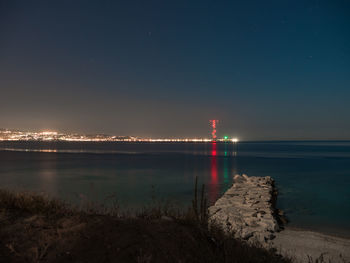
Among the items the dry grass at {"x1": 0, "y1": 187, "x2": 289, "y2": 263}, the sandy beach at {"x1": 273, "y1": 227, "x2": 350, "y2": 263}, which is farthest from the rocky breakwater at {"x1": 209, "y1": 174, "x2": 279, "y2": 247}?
the dry grass at {"x1": 0, "y1": 187, "x2": 289, "y2": 263}

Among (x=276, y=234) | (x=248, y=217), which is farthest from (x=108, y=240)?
(x=248, y=217)

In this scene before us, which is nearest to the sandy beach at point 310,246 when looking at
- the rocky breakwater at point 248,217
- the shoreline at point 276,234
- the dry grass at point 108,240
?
the shoreline at point 276,234

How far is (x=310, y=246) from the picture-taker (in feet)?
32.3

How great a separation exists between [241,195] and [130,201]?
7843mm

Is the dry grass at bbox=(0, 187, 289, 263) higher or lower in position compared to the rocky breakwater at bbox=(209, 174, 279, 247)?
higher

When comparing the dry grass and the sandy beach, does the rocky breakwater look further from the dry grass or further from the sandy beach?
the dry grass

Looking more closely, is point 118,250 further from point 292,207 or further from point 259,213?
point 292,207

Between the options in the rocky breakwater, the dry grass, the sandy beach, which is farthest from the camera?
the rocky breakwater

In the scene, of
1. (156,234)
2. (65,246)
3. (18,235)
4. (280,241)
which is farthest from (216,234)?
(280,241)

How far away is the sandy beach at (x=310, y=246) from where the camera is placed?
877cm

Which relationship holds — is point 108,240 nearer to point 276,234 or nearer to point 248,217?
point 276,234

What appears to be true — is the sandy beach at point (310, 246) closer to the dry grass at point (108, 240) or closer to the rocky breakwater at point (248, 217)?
the rocky breakwater at point (248, 217)

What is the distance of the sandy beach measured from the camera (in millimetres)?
8766

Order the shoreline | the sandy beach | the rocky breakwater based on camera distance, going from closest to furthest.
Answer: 1. the sandy beach
2. the shoreline
3. the rocky breakwater
